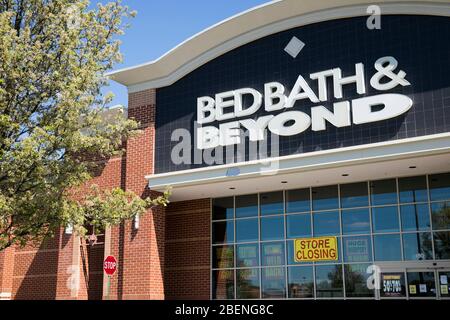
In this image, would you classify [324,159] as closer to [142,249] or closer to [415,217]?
[415,217]

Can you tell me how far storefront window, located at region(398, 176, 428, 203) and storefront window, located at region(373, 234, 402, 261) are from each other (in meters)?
1.24

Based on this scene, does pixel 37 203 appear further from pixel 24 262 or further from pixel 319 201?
pixel 24 262

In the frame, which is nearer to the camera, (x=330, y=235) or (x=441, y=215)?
(x=441, y=215)

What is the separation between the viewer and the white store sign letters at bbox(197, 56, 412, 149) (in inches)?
643

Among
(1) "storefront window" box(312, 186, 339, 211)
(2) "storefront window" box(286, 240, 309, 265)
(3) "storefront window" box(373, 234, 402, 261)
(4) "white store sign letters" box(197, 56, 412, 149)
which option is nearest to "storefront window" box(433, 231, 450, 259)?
(3) "storefront window" box(373, 234, 402, 261)

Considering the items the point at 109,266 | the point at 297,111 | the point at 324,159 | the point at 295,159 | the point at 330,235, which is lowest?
the point at 109,266

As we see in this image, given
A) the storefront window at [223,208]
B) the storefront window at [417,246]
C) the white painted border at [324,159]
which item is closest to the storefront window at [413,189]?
the storefront window at [417,246]

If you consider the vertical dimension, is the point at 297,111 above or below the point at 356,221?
above

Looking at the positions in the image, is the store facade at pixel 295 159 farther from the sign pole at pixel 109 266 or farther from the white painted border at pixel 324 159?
the sign pole at pixel 109 266

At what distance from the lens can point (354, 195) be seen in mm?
18375

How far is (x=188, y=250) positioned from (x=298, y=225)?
14.5 ft

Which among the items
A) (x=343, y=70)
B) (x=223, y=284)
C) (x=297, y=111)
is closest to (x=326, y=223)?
(x=297, y=111)

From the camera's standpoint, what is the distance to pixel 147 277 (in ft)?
63.8

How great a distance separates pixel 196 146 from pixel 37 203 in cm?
844
